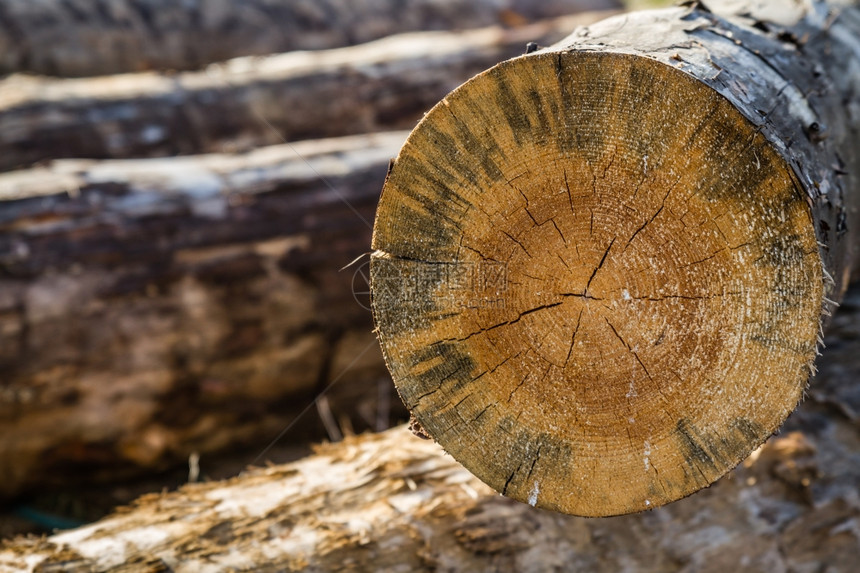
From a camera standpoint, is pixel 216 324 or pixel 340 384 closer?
pixel 216 324

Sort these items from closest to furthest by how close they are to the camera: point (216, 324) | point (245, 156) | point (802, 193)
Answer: point (802, 193), point (216, 324), point (245, 156)

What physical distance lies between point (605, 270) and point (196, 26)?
15.4 feet

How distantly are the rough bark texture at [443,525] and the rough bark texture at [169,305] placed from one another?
34.2 inches

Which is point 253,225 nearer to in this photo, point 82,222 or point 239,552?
point 82,222

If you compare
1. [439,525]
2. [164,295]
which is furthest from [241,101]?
[439,525]

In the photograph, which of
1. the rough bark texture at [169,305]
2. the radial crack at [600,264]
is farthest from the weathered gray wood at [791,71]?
the rough bark texture at [169,305]

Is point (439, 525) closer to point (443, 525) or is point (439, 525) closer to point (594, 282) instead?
point (443, 525)

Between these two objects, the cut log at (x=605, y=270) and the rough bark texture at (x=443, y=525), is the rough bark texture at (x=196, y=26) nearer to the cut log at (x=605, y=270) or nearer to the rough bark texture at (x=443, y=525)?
the rough bark texture at (x=443, y=525)

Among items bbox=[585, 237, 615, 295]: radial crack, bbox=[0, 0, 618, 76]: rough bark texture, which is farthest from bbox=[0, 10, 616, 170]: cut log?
bbox=[585, 237, 615, 295]: radial crack

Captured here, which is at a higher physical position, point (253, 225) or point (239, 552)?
point (253, 225)

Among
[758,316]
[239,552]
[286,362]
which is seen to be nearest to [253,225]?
[286,362]

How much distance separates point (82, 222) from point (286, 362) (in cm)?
99

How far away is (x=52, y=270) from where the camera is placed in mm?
2879

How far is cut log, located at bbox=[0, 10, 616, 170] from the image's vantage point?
143 inches
